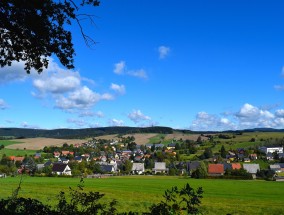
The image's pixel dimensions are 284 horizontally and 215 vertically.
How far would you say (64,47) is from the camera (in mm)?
9844

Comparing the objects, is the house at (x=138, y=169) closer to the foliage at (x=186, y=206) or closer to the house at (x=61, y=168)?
the house at (x=61, y=168)

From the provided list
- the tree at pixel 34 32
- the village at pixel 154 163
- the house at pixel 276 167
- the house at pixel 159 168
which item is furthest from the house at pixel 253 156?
the tree at pixel 34 32

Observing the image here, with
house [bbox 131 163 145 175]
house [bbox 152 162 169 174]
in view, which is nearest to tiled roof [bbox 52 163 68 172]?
house [bbox 131 163 145 175]

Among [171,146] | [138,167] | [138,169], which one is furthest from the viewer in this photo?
[171,146]

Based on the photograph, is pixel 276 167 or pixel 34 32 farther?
pixel 276 167

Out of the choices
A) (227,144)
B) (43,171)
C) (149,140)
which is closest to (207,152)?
(227,144)

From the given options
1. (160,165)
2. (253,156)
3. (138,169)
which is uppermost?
(253,156)

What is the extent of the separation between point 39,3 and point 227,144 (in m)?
152

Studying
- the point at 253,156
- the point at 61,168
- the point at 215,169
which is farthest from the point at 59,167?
the point at 253,156

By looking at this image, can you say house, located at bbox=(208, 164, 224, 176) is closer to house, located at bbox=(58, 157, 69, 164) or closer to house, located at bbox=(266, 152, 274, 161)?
house, located at bbox=(266, 152, 274, 161)

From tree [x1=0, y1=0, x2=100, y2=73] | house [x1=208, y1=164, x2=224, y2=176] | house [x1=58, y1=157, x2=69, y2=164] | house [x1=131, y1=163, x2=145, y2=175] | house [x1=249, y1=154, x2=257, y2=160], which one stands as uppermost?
tree [x1=0, y1=0, x2=100, y2=73]

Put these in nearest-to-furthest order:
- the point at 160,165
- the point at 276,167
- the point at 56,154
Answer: the point at 276,167 < the point at 160,165 < the point at 56,154

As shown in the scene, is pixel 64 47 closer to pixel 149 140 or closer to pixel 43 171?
pixel 43 171

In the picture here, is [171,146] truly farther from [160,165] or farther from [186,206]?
[186,206]
